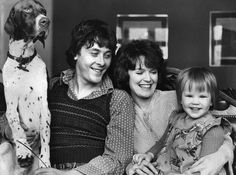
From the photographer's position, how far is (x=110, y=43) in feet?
7.77

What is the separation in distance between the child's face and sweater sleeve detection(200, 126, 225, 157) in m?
0.10

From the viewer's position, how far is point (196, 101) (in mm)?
2270

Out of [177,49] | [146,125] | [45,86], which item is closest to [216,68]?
[177,49]

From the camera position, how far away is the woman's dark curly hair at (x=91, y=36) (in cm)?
236

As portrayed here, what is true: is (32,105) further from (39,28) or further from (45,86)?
(39,28)

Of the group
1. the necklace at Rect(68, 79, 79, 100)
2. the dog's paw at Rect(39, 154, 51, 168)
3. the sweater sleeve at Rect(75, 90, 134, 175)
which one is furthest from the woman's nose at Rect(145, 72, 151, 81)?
the dog's paw at Rect(39, 154, 51, 168)

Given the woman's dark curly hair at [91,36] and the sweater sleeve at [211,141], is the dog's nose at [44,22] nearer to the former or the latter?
the woman's dark curly hair at [91,36]

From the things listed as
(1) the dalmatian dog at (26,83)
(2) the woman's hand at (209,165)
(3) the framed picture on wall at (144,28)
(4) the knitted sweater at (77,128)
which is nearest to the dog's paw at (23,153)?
(1) the dalmatian dog at (26,83)

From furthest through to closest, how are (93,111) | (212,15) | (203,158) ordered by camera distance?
(212,15) → (93,111) → (203,158)

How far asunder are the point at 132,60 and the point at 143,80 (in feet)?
0.37

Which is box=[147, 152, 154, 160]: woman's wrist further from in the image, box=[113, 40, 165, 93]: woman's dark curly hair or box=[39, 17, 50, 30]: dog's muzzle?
box=[39, 17, 50, 30]: dog's muzzle

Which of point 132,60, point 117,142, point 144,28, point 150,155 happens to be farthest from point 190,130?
point 144,28

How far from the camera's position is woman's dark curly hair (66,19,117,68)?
92.8 inches

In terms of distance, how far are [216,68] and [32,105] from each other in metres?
2.58
